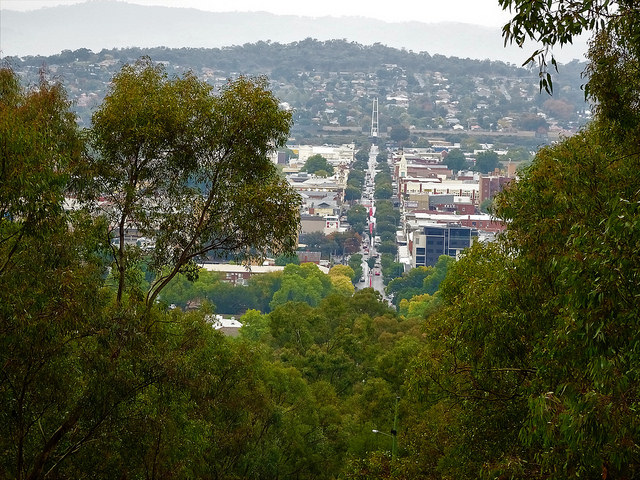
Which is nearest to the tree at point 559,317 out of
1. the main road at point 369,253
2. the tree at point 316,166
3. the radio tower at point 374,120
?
the main road at point 369,253

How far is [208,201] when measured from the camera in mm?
8422

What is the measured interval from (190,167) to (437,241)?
55.2 meters

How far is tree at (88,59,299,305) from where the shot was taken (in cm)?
827

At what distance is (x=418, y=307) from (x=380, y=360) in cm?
2331

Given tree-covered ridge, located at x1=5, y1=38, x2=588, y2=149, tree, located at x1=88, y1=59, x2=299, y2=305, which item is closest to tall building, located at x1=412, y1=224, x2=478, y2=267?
tree, located at x1=88, y1=59, x2=299, y2=305

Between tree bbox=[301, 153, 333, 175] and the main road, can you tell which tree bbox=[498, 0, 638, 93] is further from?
tree bbox=[301, 153, 333, 175]

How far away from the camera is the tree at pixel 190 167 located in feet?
27.1

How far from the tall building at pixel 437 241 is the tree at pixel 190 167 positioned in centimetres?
5427

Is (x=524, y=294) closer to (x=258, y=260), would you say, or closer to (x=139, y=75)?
(x=258, y=260)

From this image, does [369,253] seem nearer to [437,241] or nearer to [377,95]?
[437,241]

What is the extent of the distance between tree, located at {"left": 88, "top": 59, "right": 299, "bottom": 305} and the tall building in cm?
5427

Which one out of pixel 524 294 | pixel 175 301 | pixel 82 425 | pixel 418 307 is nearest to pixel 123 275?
pixel 82 425

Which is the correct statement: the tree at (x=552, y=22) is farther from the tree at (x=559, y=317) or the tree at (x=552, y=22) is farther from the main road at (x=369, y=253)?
the main road at (x=369, y=253)

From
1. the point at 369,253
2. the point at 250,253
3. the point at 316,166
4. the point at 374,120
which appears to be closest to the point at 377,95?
the point at 374,120
